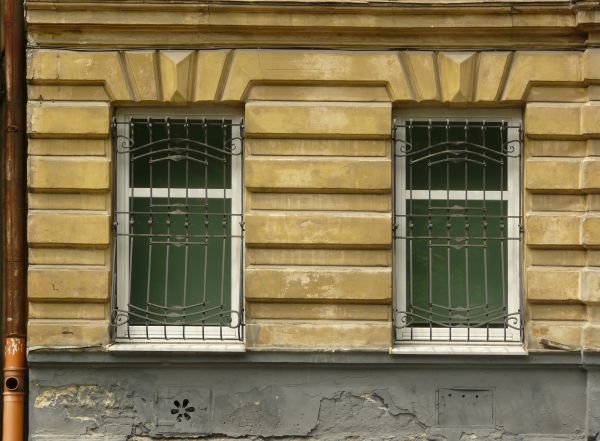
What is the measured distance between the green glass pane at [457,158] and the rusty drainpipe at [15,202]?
2914 millimetres

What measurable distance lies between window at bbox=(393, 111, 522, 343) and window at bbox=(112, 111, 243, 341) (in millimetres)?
1270

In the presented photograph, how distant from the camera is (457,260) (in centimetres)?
776

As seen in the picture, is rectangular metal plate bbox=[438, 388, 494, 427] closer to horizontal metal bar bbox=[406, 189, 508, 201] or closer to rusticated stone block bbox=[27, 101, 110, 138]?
horizontal metal bar bbox=[406, 189, 508, 201]

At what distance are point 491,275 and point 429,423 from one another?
1.22 m

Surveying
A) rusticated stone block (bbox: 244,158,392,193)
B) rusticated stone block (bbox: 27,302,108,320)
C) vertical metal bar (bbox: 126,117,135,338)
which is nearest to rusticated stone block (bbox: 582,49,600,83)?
rusticated stone block (bbox: 244,158,392,193)

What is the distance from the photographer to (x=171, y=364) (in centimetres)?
747

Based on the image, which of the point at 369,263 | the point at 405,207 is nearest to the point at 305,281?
the point at 369,263

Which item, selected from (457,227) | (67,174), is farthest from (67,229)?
(457,227)

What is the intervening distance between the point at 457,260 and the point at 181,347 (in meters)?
2.19

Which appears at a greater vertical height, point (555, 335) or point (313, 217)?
point (313, 217)

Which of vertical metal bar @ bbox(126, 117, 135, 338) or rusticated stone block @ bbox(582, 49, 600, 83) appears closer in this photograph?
rusticated stone block @ bbox(582, 49, 600, 83)

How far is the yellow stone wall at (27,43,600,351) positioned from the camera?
7430mm

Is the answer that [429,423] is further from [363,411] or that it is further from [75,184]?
[75,184]

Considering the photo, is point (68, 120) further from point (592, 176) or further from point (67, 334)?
point (592, 176)
